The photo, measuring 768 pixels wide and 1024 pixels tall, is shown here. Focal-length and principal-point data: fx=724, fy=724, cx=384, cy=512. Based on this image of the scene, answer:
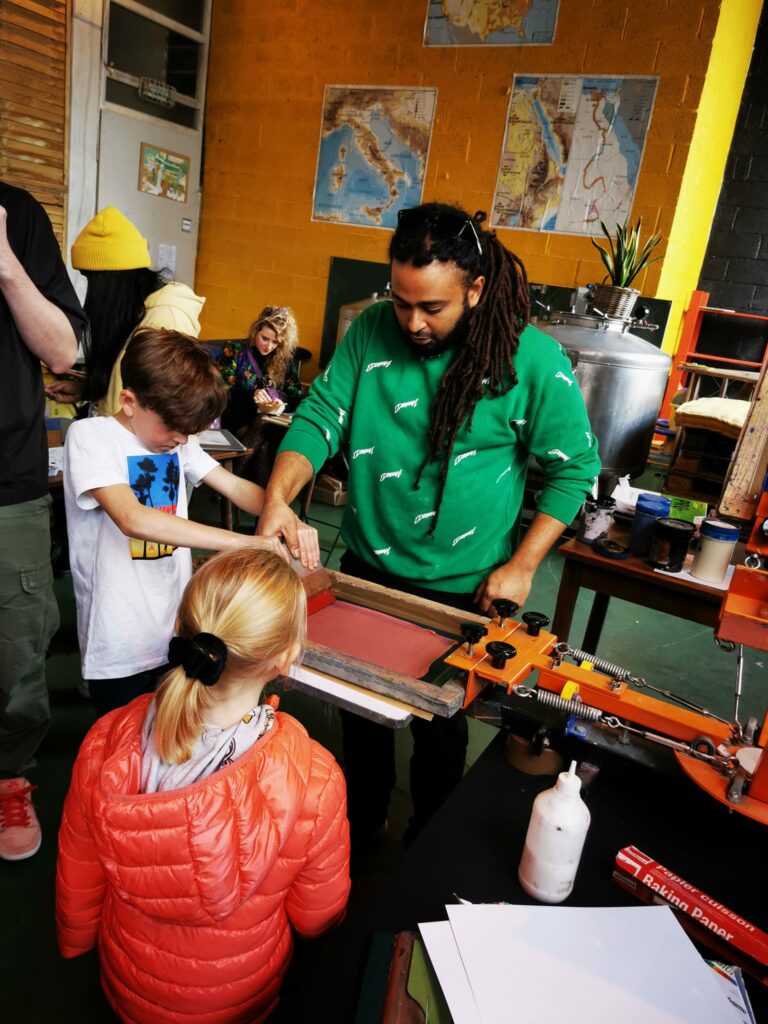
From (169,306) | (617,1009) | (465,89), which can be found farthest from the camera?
(465,89)

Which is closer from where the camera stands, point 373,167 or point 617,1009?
point 617,1009

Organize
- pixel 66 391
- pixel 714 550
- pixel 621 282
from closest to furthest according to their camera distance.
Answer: pixel 714 550 → pixel 66 391 → pixel 621 282

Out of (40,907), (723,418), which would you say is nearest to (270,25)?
(723,418)

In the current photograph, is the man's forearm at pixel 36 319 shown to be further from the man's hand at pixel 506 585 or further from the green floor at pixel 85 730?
the green floor at pixel 85 730

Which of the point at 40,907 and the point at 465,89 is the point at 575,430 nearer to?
the point at 40,907

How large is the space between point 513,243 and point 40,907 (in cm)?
530

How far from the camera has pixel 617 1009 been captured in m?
0.85

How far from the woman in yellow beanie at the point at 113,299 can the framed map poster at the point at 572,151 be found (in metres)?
3.85

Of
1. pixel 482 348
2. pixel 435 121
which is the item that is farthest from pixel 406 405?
pixel 435 121

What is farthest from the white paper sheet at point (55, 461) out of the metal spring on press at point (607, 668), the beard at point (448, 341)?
the metal spring on press at point (607, 668)

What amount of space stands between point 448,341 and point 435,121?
16.3ft

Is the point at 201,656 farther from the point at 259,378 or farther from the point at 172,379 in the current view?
the point at 259,378

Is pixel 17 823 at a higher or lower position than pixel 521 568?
lower

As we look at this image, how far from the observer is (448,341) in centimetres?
167
